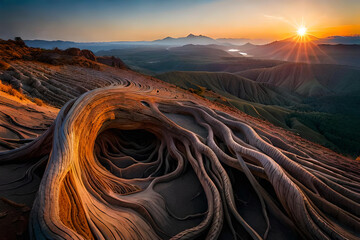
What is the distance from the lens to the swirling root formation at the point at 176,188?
2.84 m

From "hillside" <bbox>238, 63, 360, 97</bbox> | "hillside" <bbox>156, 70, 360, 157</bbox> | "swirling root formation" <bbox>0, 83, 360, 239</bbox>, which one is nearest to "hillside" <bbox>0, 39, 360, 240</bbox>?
"swirling root formation" <bbox>0, 83, 360, 239</bbox>

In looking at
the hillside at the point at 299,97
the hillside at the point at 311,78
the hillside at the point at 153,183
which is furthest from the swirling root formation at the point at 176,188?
the hillside at the point at 311,78

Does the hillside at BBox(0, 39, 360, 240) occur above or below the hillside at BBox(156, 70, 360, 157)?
above

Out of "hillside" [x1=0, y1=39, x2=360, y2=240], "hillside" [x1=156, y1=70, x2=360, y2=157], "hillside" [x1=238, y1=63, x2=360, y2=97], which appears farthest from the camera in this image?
"hillside" [x1=238, y1=63, x2=360, y2=97]

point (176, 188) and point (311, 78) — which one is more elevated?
point (176, 188)

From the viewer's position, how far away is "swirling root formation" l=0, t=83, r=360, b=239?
284 centimetres

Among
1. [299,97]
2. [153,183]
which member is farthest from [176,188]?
[299,97]

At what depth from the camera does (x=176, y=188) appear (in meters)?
4.68

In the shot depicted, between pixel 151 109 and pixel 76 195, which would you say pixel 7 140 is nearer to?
pixel 76 195

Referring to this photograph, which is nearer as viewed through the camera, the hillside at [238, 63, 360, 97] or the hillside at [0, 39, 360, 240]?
the hillside at [0, 39, 360, 240]

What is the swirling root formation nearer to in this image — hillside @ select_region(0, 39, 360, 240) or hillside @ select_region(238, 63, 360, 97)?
hillside @ select_region(0, 39, 360, 240)

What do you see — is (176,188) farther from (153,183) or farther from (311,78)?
(311,78)

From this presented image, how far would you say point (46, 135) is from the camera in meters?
4.14

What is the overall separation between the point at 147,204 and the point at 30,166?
277 cm
